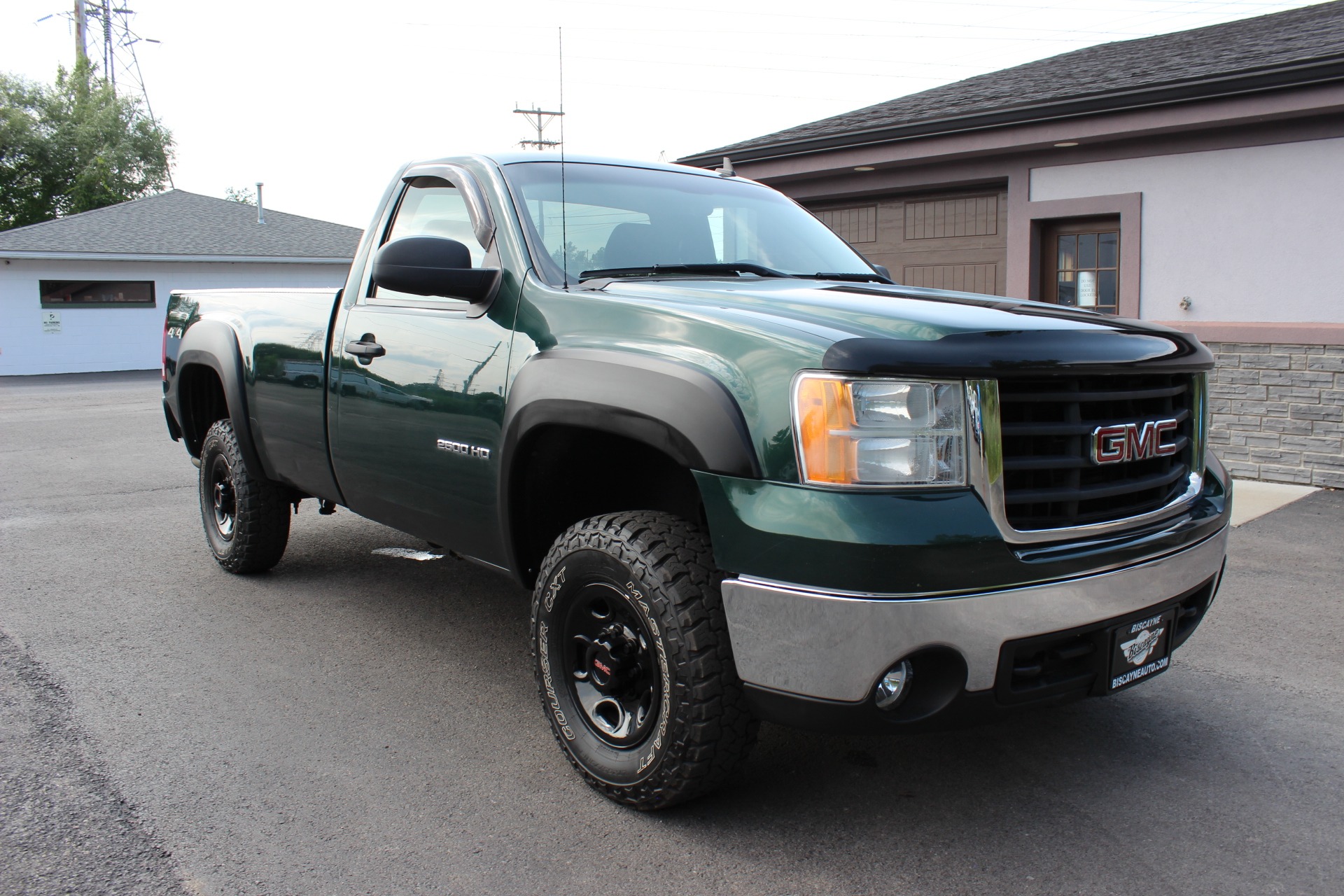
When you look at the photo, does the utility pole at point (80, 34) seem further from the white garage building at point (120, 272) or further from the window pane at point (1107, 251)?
the window pane at point (1107, 251)

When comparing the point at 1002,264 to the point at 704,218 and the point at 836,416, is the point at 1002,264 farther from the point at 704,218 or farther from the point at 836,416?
the point at 836,416

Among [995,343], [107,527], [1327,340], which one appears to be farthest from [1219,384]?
[107,527]

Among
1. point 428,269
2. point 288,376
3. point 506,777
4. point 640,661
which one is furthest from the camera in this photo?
point 288,376

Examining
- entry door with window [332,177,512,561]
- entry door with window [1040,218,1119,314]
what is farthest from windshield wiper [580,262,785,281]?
entry door with window [1040,218,1119,314]

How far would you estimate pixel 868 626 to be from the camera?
2.42 metres

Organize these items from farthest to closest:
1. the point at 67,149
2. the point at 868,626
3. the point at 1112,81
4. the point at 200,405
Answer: the point at 67,149 → the point at 1112,81 → the point at 200,405 → the point at 868,626

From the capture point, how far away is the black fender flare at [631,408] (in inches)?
103

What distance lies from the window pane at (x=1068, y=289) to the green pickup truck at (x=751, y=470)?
700 centimetres

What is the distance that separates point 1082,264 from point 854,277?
7.08m

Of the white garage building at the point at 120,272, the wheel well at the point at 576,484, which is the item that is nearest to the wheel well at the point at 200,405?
the wheel well at the point at 576,484

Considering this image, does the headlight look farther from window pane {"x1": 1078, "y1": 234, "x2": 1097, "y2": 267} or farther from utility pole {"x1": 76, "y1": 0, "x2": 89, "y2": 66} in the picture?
utility pole {"x1": 76, "y1": 0, "x2": 89, "y2": 66}

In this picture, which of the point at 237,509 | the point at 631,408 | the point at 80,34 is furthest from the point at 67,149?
the point at 631,408

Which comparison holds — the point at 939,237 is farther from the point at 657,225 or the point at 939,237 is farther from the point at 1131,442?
the point at 1131,442

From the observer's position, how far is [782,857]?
9.09ft
